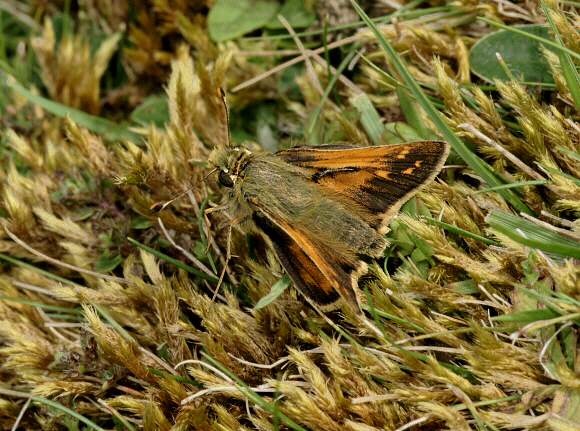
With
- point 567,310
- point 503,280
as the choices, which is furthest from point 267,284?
point 567,310

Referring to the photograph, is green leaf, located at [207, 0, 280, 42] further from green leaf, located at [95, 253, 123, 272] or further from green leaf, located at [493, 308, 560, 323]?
green leaf, located at [493, 308, 560, 323]

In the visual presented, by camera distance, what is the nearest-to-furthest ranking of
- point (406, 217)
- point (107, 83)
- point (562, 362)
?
1. point (562, 362)
2. point (406, 217)
3. point (107, 83)

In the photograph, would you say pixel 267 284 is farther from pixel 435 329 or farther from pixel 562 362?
pixel 562 362

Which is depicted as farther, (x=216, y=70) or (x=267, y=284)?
(x=216, y=70)

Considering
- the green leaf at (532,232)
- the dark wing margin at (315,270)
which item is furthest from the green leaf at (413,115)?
the dark wing margin at (315,270)

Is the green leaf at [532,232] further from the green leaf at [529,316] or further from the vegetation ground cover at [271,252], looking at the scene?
the green leaf at [529,316]

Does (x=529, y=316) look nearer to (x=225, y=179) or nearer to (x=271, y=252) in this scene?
(x=271, y=252)

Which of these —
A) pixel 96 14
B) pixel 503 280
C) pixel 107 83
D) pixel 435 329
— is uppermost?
pixel 96 14

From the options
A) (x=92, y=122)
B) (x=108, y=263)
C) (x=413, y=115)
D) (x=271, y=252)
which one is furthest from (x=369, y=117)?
(x=92, y=122)
